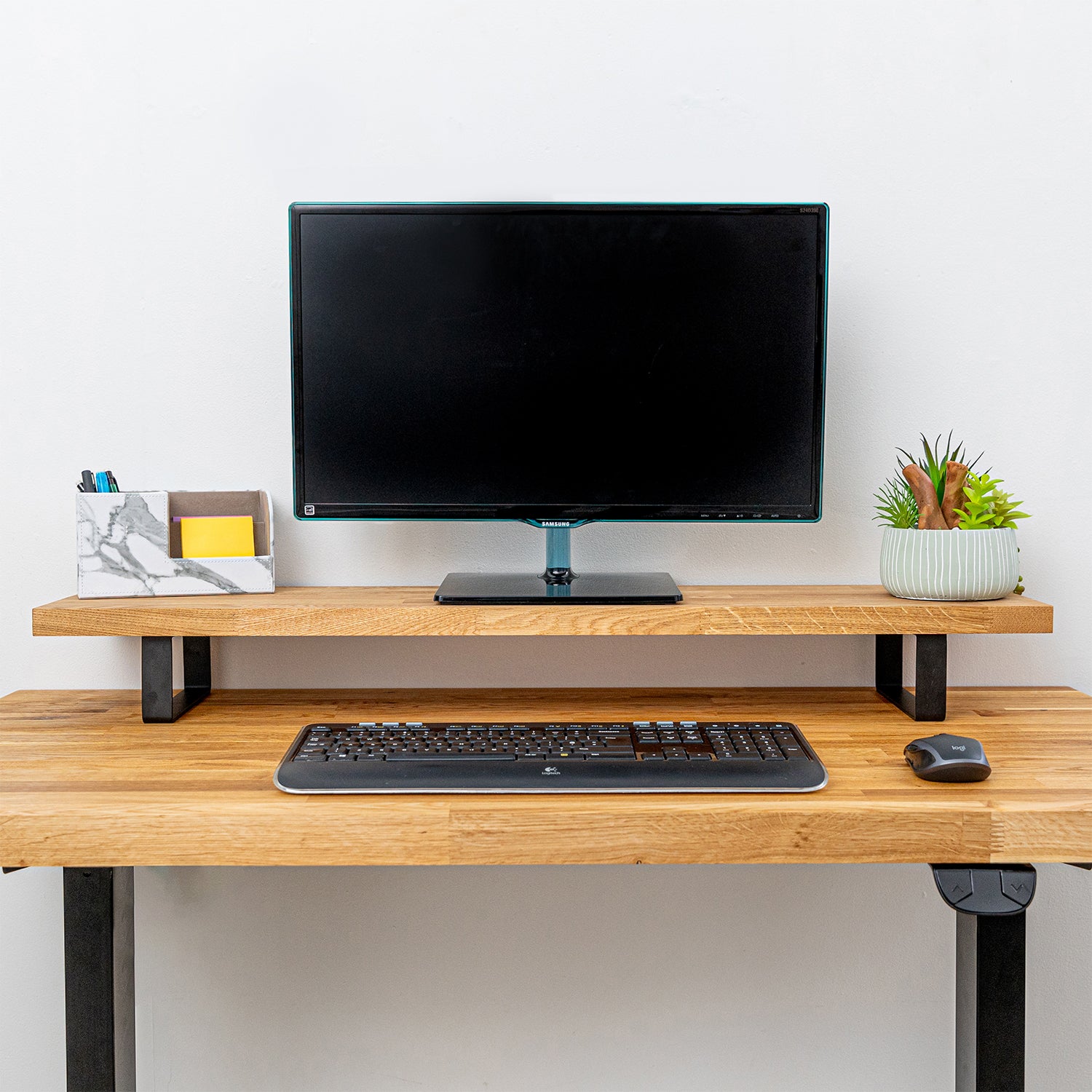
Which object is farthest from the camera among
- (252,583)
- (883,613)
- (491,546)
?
(491,546)

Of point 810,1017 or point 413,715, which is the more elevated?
point 413,715

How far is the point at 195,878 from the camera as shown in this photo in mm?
1335

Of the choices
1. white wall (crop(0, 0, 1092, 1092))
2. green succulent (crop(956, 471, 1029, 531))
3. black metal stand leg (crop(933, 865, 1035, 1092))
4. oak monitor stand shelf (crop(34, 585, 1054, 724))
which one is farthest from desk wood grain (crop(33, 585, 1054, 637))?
black metal stand leg (crop(933, 865, 1035, 1092))

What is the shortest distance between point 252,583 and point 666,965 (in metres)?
0.86

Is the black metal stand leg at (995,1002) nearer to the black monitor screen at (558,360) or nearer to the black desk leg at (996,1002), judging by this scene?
the black desk leg at (996,1002)

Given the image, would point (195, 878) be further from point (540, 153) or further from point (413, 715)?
point (540, 153)

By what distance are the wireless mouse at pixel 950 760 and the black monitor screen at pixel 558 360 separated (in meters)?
0.37

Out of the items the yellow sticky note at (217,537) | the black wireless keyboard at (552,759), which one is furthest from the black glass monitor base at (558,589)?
the yellow sticky note at (217,537)

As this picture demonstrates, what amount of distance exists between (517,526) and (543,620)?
0.27m

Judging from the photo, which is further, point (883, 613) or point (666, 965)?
point (666, 965)

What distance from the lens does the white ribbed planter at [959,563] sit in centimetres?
110

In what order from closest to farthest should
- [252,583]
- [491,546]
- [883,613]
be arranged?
[883,613] < [252,583] < [491,546]

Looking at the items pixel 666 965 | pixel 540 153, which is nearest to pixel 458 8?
pixel 540 153

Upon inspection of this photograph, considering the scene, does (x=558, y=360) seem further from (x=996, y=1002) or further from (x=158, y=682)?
(x=996, y=1002)
